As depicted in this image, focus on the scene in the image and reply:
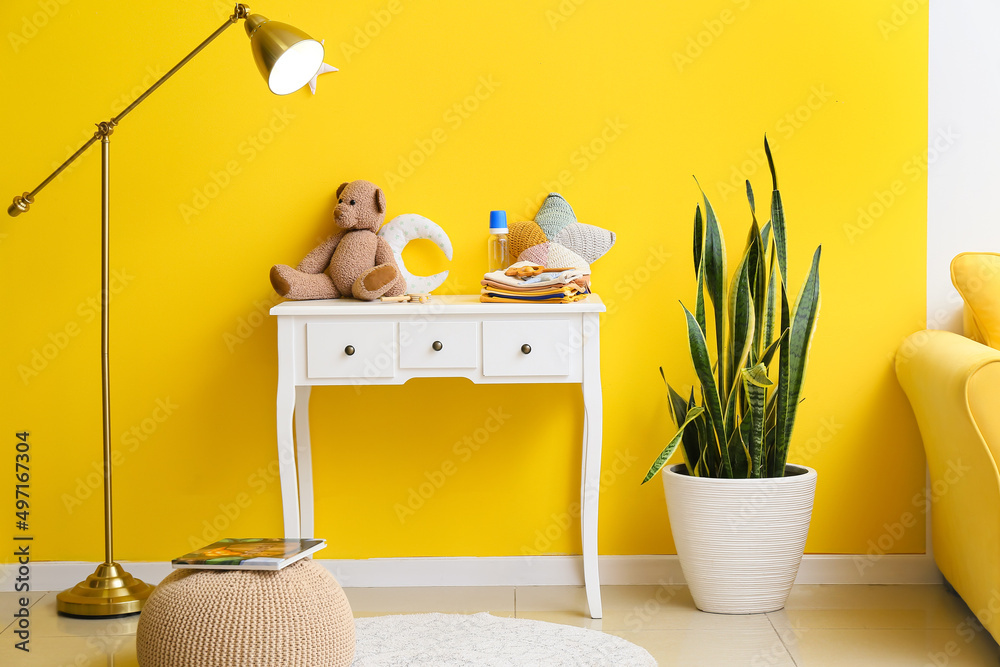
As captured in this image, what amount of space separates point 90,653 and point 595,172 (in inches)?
69.8

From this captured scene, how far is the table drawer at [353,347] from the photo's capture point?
2174 mm

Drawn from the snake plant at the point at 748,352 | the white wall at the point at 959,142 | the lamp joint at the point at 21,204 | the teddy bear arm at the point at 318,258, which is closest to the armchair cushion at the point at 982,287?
the white wall at the point at 959,142

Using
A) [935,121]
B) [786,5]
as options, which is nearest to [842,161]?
[935,121]

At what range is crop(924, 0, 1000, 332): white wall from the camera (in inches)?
97.3

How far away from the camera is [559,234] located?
8.08 feet

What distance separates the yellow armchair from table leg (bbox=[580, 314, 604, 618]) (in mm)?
796

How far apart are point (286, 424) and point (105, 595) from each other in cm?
70

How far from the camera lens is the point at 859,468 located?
2.54 metres

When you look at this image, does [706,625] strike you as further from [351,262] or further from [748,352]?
[351,262]

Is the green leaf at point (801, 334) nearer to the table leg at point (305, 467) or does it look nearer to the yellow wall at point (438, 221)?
the yellow wall at point (438, 221)

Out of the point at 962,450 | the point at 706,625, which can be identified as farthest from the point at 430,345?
the point at 962,450

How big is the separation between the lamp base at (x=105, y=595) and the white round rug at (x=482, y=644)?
0.65 m

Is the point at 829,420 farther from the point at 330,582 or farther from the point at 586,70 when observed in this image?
the point at 330,582

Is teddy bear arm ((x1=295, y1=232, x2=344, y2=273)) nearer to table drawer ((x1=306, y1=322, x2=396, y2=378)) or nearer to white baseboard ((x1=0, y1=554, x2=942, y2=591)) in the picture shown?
table drawer ((x1=306, y1=322, x2=396, y2=378))
